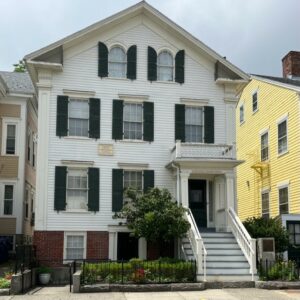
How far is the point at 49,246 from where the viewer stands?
806 inches

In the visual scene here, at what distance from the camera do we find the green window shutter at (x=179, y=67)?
22781 mm

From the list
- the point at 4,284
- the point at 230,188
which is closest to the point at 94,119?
the point at 230,188

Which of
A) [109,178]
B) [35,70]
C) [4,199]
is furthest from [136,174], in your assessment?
[4,199]

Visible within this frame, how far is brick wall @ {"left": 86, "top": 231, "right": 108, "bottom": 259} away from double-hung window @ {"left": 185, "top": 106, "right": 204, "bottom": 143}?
5472 mm

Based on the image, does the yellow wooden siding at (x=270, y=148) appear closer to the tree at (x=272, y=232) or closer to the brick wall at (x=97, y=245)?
the tree at (x=272, y=232)

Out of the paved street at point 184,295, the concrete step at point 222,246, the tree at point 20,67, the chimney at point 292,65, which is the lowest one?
the paved street at point 184,295

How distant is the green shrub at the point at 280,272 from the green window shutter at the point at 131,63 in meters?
9.75

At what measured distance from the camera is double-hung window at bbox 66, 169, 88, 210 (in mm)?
21078

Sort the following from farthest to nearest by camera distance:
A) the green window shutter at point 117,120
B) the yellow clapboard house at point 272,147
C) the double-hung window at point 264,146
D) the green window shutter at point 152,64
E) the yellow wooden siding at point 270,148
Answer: the double-hung window at point 264,146 → the yellow wooden siding at point 270,148 → the yellow clapboard house at point 272,147 → the green window shutter at point 152,64 → the green window shutter at point 117,120

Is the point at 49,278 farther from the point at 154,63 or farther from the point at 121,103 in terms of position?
the point at 154,63

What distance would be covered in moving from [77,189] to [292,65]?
54.0 feet

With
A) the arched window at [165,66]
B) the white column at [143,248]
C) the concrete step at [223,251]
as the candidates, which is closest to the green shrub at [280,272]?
the concrete step at [223,251]

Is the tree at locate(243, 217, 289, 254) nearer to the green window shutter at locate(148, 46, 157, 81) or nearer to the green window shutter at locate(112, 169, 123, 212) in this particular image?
the green window shutter at locate(112, 169, 123, 212)

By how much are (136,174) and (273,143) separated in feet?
29.4
